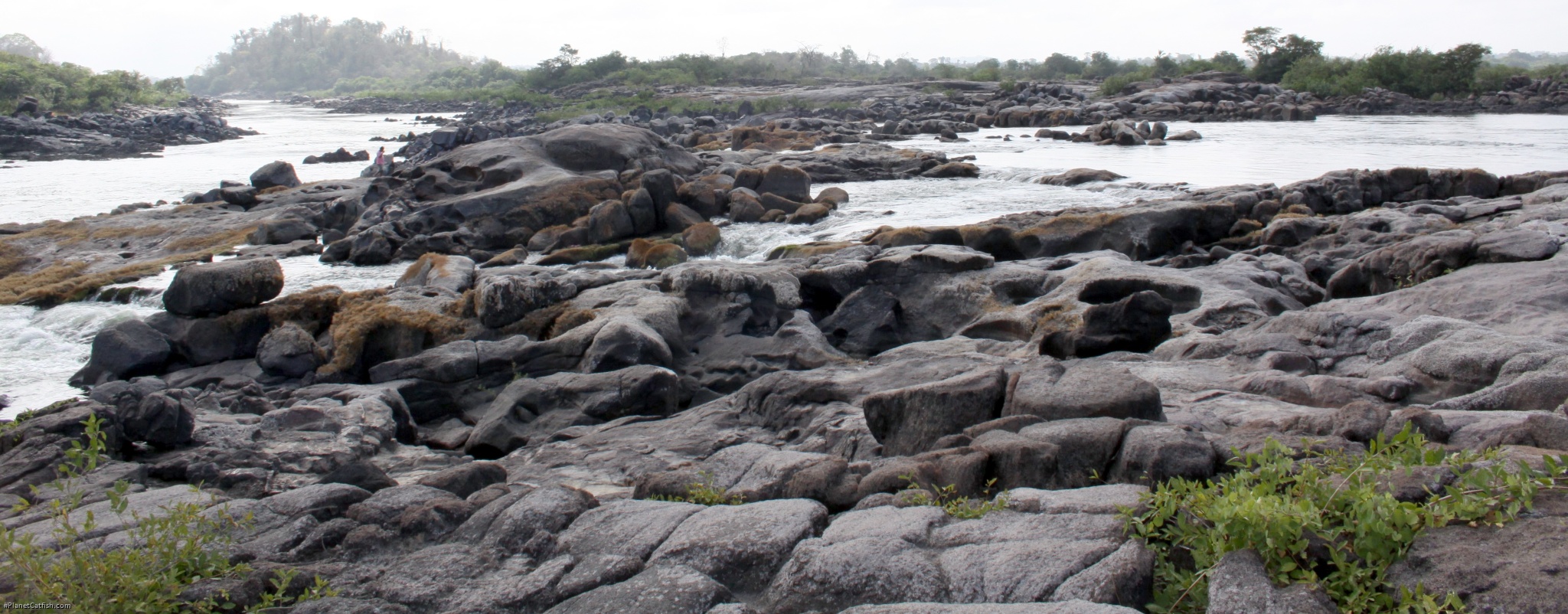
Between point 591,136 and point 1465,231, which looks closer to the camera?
point 1465,231

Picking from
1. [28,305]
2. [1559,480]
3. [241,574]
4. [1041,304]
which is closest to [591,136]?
[28,305]

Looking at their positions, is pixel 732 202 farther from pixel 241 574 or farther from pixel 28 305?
pixel 241 574

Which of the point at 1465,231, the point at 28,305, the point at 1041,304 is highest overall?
the point at 1465,231

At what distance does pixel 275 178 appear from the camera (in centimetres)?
2412

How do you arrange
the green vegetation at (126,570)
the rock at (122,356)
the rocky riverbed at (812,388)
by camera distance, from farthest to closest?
the rock at (122,356) → the rocky riverbed at (812,388) → the green vegetation at (126,570)

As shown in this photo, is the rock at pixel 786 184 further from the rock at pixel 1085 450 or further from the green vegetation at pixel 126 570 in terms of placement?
the green vegetation at pixel 126 570

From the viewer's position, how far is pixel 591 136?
843 inches

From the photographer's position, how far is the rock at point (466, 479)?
543cm

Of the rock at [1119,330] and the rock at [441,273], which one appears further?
the rock at [441,273]

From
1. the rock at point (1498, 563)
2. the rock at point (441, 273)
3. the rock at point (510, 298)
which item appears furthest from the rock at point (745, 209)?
the rock at point (1498, 563)

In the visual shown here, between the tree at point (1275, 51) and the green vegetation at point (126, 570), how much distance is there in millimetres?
56852

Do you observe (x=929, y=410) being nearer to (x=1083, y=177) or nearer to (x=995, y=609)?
(x=995, y=609)

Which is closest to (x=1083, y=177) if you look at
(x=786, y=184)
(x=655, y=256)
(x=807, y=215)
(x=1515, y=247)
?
(x=786, y=184)

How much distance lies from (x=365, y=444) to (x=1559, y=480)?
733 centimetres
